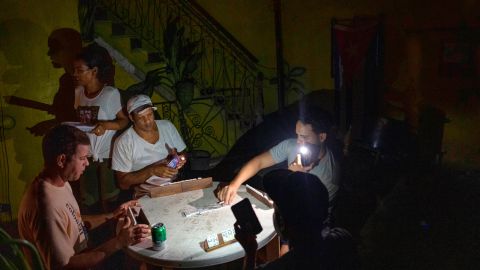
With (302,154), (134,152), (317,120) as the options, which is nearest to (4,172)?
(134,152)

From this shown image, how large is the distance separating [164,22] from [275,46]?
8.59ft

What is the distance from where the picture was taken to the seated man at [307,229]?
2.27m

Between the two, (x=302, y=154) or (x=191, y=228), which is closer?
(x=191, y=228)

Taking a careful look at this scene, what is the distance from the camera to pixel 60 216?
2848 mm

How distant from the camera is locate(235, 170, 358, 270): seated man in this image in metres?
2.27

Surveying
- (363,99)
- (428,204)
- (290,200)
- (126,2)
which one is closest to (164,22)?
(126,2)

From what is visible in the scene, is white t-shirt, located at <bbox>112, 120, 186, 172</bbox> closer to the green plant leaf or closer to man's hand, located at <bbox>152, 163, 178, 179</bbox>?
man's hand, located at <bbox>152, 163, 178, 179</bbox>

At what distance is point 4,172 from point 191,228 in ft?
14.3

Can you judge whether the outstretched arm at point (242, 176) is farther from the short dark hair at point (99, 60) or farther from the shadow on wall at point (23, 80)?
the shadow on wall at point (23, 80)

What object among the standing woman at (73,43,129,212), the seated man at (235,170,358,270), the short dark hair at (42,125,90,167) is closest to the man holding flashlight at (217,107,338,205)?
the short dark hair at (42,125,90,167)

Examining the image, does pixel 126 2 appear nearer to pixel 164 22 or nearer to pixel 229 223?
pixel 164 22

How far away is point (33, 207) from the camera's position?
277 centimetres

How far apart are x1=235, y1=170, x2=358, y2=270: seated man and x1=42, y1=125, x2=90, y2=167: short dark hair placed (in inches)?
60.9

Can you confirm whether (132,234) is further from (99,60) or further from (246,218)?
(99,60)
